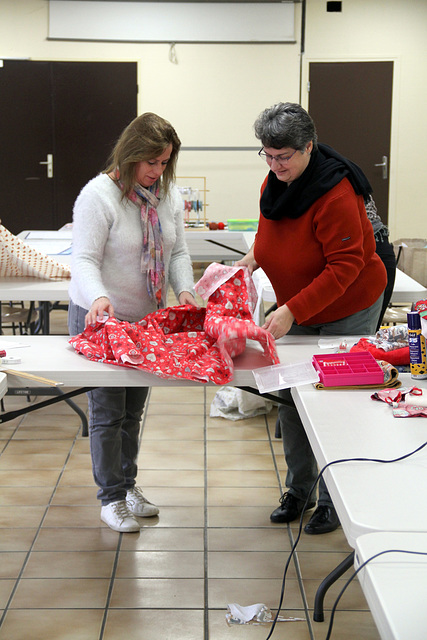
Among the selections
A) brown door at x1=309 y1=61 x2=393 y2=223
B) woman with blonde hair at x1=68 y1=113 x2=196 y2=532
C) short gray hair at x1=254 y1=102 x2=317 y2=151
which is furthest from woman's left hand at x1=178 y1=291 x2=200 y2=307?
brown door at x1=309 y1=61 x2=393 y2=223

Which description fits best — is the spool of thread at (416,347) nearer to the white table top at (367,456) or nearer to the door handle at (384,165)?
the white table top at (367,456)

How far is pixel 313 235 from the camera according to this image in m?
2.30

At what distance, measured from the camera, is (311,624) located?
6.89 ft

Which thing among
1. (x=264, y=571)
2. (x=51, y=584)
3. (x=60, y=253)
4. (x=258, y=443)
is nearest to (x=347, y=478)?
(x=264, y=571)

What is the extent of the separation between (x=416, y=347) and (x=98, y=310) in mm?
919

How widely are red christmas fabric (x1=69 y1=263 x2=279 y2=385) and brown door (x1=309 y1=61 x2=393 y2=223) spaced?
6.11 meters

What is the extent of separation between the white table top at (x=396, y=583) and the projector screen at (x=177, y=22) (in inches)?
300

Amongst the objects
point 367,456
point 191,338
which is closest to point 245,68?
point 191,338

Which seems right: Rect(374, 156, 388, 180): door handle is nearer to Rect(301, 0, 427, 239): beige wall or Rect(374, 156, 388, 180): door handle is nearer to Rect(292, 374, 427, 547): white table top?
Rect(301, 0, 427, 239): beige wall

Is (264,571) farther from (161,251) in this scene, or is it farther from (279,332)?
(161,251)

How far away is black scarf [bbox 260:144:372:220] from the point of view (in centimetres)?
223

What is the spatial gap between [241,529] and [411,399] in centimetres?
111

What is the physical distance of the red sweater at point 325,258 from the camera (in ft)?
7.29

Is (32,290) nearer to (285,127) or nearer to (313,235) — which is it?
(313,235)
